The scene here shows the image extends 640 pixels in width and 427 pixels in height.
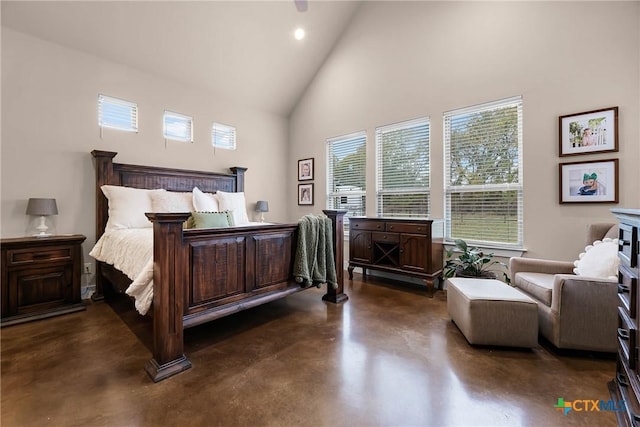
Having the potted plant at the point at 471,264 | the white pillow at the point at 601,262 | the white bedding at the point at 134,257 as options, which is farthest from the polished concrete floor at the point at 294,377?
the potted plant at the point at 471,264

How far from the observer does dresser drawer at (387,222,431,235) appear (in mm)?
3592

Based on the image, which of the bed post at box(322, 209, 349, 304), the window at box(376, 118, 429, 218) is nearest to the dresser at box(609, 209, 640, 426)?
the bed post at box(322, 209, 349, 304)

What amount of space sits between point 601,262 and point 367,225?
2493 mm

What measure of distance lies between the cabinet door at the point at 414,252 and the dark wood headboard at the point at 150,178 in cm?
295

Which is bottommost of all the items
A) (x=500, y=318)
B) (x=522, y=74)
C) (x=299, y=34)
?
(x=500, y=318)

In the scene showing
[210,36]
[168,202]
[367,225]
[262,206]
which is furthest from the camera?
[262,206]

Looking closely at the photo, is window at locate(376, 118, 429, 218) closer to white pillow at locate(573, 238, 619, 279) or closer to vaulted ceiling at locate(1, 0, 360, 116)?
white pillow at locate(573, 238, 619, 279)

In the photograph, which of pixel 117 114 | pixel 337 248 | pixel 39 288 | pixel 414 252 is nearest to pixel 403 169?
pixel 414 252

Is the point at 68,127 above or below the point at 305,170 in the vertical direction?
above

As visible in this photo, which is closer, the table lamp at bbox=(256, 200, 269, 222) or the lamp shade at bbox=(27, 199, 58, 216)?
the lamp shade at bbox=(27, 199, 58, 216)

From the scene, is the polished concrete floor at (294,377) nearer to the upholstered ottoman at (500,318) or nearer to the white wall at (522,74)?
the upholstered ottoman at (500,318)

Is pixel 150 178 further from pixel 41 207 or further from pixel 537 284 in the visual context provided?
pixel 537 284

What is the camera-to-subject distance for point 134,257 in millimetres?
2359

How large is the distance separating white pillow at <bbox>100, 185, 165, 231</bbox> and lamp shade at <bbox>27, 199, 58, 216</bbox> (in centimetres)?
50
